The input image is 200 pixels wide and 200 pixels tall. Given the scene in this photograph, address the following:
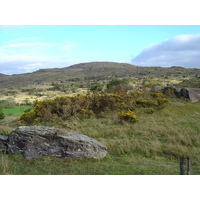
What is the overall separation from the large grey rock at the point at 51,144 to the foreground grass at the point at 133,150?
0.26m

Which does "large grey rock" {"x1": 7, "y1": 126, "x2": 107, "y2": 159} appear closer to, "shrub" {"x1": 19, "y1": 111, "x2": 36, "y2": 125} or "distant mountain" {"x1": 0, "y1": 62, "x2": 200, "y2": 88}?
"shrub" {"x1": 19, "y1": 111, "x2": 36, "y2": 125}

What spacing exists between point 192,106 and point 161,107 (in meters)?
3.04

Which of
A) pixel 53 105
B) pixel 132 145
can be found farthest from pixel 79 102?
pixel 132 145

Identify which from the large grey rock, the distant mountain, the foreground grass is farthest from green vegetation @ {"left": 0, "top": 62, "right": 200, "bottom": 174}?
the distant mountain

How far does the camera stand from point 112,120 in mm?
12711

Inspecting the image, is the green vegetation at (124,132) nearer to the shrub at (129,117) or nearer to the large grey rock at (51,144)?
the shrub at (129,117)

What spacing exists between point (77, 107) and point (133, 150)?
7.63 metres

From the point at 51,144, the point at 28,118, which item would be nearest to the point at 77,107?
the point at 28,118

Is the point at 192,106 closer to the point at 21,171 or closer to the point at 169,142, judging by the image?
the point at 169,142

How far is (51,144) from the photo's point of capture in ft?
23.7

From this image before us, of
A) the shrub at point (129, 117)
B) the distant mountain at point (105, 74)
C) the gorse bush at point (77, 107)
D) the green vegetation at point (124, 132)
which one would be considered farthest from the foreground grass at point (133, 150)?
the distant mountain at point (105, 74)

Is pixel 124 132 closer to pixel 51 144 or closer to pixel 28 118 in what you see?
pixel 51 144

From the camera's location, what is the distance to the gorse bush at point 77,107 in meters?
14.1

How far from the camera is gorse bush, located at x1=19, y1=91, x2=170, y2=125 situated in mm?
14086
